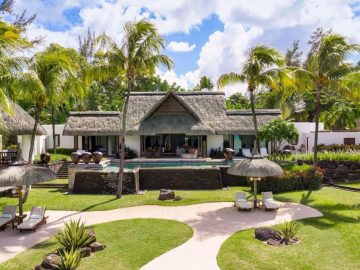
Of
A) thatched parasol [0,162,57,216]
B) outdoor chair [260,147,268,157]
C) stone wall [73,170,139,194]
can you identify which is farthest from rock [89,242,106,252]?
outdoor chair [260,147,268,157]

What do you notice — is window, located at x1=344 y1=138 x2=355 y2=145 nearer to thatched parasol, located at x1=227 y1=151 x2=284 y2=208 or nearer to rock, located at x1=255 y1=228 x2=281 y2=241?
thatched parasol, located at x1=227 y1=151 x2=284 y2=208

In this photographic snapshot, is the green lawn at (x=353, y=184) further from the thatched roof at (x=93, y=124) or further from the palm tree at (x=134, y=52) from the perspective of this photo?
the thatched roof at (x=93, y=124)

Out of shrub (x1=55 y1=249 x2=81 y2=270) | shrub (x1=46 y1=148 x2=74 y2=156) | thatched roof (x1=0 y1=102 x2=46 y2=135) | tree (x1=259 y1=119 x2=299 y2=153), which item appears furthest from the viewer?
shrub (x1=46 y1=148 x2=74 y2=156)

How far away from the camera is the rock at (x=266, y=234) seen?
10461mm

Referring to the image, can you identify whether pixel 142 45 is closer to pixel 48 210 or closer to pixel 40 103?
pixel 40 103

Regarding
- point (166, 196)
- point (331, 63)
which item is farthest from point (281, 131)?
point (166, 196)

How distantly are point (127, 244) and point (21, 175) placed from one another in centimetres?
489

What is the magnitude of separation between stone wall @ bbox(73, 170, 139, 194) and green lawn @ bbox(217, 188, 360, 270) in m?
8.40

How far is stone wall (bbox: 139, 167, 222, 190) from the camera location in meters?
19.2

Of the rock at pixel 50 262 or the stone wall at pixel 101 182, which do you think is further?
the stone wall at pixel 101 182

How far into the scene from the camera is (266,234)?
10547 millimetres

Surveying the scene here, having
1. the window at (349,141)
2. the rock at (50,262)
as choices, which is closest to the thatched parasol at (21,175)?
the rock at (50,262)

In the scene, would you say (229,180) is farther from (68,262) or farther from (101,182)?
(68,262)

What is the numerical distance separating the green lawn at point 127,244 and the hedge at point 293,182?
6876mm
